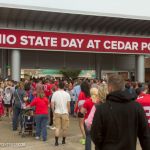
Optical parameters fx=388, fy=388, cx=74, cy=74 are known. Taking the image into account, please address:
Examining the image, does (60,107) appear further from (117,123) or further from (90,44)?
(90,44)

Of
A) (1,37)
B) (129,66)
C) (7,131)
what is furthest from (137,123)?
(129,66)

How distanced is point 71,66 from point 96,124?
30229mm

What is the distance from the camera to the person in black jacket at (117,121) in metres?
4.27

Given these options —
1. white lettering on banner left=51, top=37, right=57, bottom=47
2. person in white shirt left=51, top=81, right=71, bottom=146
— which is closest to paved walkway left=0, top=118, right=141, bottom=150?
person in white shirt left=51, top=81, right=71, bottom=146

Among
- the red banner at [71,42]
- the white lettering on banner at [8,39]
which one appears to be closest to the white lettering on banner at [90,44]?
the red banner at [71,42]

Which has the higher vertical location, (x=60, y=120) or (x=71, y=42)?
(x=71, y=42)

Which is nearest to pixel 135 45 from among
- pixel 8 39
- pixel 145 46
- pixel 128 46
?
pixel 128 46

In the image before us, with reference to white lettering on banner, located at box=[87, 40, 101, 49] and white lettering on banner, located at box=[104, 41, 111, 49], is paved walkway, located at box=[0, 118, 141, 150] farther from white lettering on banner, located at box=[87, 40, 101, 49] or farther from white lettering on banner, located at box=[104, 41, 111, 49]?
white lettering on banner, located at box=[104, 41, 111, 49]

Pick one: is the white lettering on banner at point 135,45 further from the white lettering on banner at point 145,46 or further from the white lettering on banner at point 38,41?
the white lettering on banner at point 38,41

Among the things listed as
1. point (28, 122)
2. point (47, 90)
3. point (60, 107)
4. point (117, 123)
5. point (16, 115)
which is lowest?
point (28, 122)

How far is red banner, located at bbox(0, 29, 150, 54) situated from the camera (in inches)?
1029

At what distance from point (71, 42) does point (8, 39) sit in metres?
4.60

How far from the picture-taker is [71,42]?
1096 inches

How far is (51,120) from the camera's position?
48.3 ft
